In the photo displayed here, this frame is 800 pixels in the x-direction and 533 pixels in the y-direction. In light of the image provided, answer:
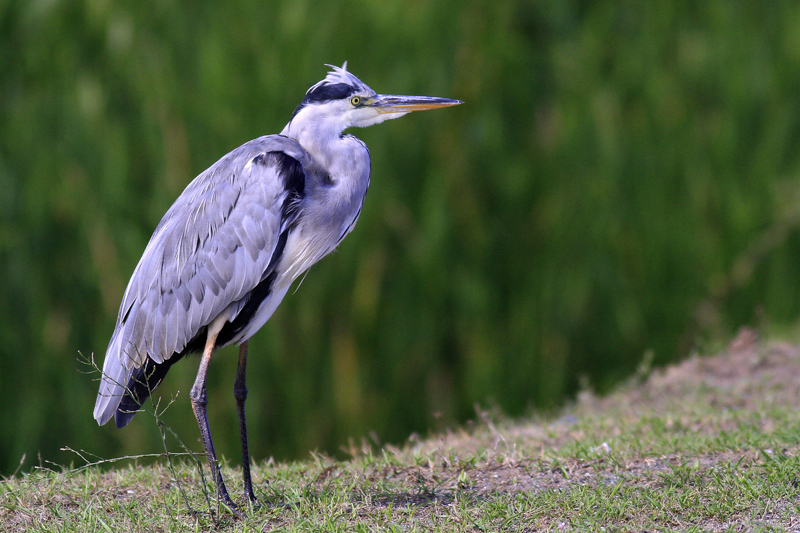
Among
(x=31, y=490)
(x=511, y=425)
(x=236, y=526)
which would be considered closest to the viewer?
(x=236, y=526)

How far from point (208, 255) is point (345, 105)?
92 cm

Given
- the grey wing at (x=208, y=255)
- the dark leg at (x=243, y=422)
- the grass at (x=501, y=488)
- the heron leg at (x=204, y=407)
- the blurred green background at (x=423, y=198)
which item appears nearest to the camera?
the grass at (x=501, y=488)

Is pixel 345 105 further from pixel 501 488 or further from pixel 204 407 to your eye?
pixel 501 488

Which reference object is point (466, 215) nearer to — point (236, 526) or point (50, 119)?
point (50, 119)

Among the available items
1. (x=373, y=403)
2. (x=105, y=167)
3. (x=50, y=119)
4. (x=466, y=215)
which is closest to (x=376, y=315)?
(x=373, y=403)

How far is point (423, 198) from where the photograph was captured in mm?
6188

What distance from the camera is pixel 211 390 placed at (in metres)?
5.83

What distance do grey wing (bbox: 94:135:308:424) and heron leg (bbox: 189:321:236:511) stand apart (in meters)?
0.08

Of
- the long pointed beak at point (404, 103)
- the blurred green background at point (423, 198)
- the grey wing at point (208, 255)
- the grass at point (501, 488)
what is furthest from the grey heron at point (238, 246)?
the blurred green background at point (423, 198)

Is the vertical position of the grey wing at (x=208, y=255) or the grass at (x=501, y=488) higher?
the grey wing at (x=208, y=255)

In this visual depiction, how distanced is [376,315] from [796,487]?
331 centimetres

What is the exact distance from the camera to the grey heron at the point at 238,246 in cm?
352

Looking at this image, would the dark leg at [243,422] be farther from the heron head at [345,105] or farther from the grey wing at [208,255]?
the heron head at [345,105]

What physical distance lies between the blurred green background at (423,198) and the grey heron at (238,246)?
2.03m
